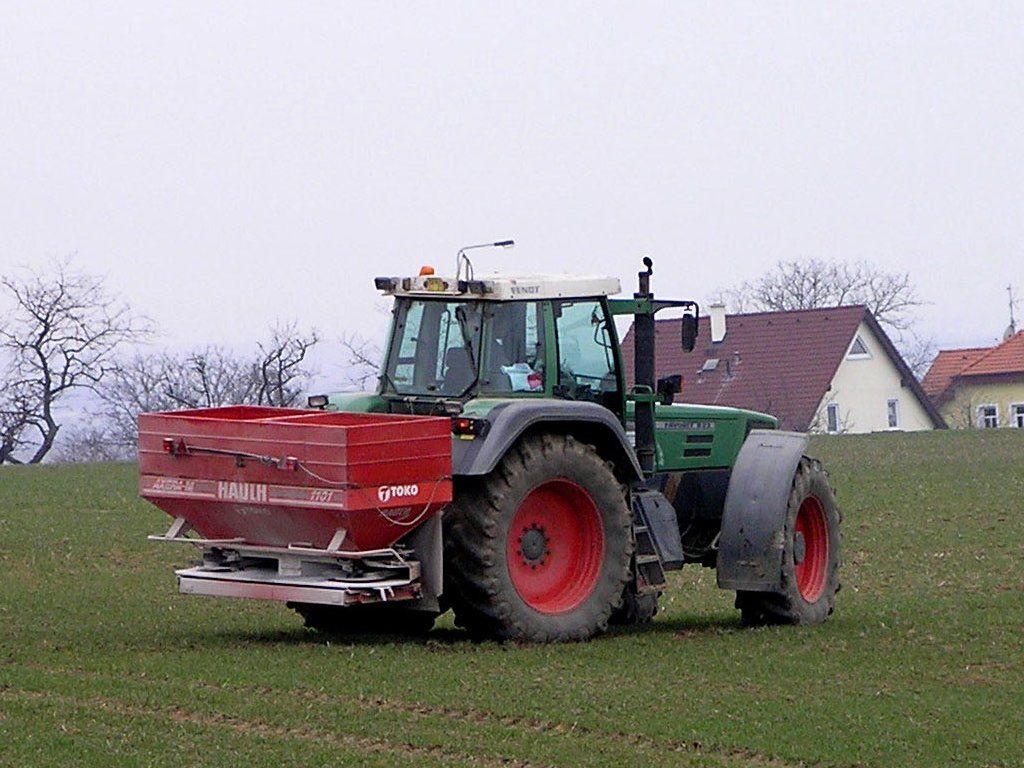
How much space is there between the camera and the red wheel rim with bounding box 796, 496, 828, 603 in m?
15.3

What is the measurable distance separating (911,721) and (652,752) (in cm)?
175

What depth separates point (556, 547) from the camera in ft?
43.6

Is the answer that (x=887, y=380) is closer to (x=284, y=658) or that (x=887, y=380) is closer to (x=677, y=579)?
(x=677, y=579)

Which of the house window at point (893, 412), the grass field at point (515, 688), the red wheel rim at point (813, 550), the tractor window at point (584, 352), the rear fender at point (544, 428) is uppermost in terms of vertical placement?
the house window at point (893, 412)

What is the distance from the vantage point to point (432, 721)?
32.4 ft

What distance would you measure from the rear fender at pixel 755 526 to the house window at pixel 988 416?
7119cm

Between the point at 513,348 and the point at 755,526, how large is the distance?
2.50 metres

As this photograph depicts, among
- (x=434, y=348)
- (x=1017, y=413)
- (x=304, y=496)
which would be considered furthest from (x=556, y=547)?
(x=1017, y=413)

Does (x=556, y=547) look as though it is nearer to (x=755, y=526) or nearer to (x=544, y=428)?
(x=544, y=428)

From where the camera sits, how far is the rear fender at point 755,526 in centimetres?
1430

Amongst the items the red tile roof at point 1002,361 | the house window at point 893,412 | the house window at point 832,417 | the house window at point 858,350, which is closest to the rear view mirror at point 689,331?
the house window at point 832,417

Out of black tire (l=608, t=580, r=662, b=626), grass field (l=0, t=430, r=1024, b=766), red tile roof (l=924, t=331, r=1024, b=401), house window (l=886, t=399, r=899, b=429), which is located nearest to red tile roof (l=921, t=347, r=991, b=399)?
red tile roof (l=924, t=331, r=1024, b=401)

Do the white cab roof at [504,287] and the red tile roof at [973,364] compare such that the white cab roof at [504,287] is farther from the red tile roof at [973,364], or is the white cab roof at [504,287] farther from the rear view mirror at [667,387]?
the red tile roof at [973,364]

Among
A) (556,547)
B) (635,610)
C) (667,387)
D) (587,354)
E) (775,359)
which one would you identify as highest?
(775,359)
